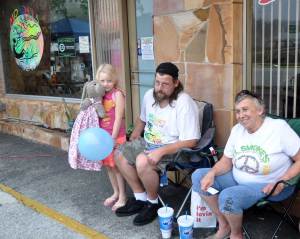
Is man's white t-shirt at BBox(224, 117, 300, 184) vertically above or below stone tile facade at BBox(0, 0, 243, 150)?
below

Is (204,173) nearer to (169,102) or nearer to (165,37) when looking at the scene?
(169,102)

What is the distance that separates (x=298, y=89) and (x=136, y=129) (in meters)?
1.49

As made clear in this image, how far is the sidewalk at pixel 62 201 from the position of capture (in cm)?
356

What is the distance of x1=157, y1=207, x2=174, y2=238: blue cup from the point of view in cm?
328

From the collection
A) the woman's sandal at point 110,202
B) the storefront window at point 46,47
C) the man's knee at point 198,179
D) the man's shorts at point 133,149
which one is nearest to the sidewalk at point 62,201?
the woman's sandal at point 110,202

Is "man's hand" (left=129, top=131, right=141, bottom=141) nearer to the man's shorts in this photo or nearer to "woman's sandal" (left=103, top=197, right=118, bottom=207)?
the man's shorts

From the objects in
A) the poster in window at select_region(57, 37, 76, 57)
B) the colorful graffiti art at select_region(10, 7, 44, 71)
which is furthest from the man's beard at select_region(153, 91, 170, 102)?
the colorful graffiti art at select_region(10, 7, 44, 71)

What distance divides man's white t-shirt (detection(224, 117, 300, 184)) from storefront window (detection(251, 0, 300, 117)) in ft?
2.32

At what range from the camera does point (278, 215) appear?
12.1 ft

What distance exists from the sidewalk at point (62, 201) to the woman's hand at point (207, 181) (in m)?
0.51

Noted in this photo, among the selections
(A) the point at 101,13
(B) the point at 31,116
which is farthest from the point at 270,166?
(B) the point at 31,116

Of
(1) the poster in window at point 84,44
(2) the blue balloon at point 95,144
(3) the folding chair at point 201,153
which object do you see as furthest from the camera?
(1) the poster in window at point 84,44

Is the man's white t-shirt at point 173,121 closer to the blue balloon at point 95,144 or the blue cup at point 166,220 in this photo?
the blue balloon at point 95,144

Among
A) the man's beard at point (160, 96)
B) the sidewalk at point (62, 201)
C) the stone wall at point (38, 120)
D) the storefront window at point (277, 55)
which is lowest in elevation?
the sidewalk at point (62, 201)
